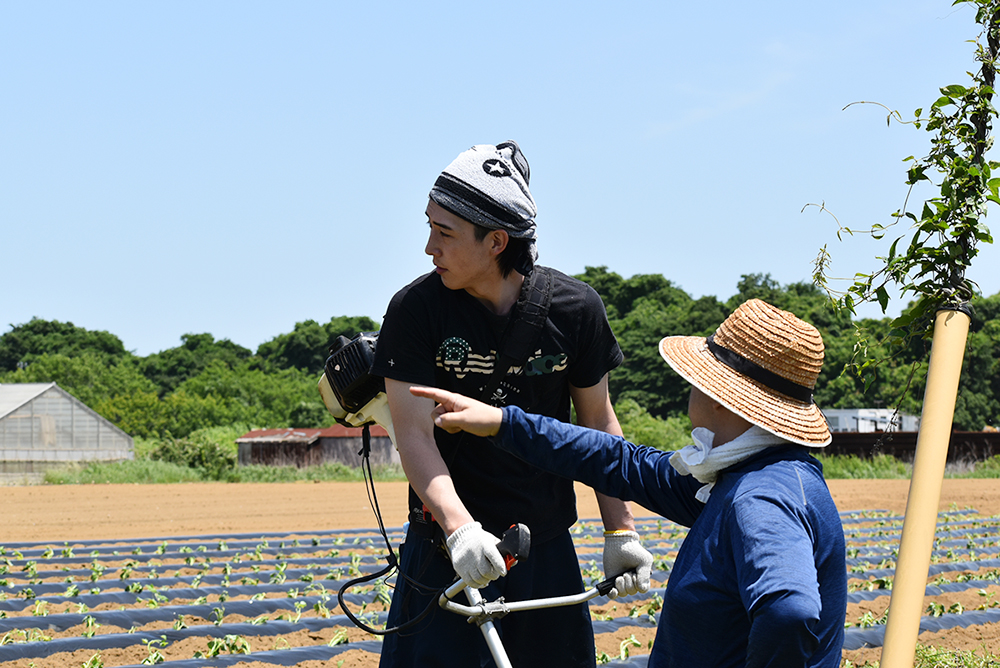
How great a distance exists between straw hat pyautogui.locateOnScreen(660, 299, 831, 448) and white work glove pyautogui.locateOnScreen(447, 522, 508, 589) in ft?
1.96

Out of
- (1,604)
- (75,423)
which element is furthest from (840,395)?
(1,604)

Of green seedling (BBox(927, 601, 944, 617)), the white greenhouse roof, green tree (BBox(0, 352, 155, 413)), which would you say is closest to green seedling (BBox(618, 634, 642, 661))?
green seedling (BBox(927, 601, 944, 617))

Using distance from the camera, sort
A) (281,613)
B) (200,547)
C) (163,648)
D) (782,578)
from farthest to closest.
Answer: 1. (200,547)
2. (281,613)
3. (163,648)
4. (782,578)

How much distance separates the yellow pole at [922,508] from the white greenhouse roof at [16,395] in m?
31.8

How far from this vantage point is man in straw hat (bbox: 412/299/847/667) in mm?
1390

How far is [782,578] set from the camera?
1368mm

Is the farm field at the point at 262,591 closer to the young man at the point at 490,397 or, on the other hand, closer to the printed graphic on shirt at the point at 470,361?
the young man at the point at 490,397

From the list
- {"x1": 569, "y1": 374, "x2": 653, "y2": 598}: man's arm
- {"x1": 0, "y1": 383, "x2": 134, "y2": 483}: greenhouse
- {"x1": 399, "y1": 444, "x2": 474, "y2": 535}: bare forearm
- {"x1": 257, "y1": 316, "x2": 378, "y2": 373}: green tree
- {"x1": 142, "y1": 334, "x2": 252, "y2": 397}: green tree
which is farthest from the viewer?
{"x1": 257, "y1": 316, "x2": 378, "y2": 373}: green tree

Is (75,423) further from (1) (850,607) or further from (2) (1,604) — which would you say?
(1) (850,607)

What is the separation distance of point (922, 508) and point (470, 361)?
1.12m

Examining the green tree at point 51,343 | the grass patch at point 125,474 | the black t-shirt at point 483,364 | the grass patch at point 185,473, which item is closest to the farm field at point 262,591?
the black t-shirt at point 483,364

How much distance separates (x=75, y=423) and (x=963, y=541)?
91.0 ft

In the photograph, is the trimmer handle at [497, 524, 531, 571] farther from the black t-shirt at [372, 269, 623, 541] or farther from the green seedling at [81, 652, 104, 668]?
the green seedling at [81, 652, 104, 668]

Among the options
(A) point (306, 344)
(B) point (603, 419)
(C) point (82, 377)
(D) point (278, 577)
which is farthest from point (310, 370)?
(B) point (603, 419)
